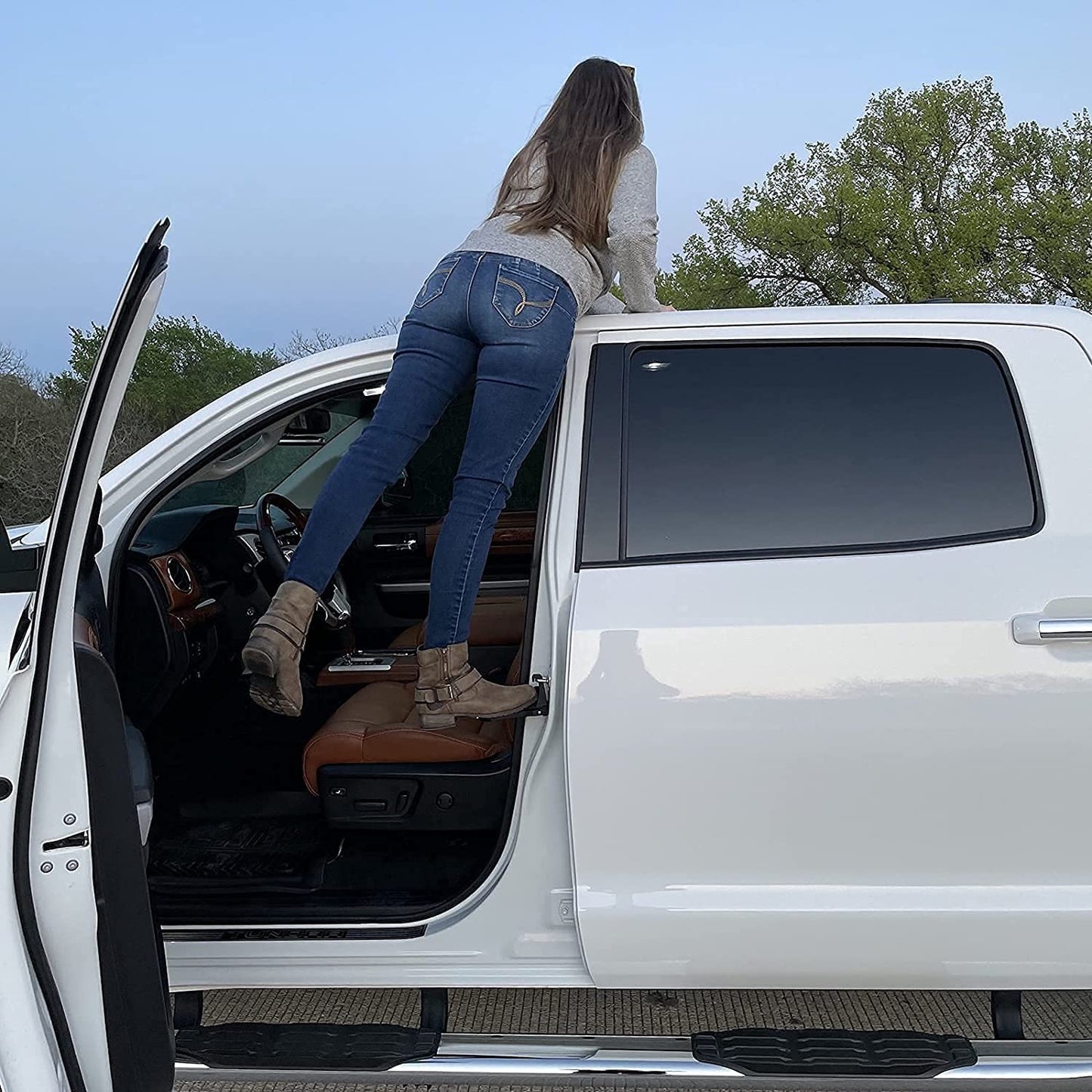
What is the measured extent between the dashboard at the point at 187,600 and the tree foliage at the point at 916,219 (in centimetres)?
2200

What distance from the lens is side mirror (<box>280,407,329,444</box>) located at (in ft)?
9.79

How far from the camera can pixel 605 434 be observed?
2.12 meters

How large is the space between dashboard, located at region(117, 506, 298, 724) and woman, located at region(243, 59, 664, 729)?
2.22 feet

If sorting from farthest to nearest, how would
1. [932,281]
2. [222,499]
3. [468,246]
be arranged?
[932,281] → [222,499] → [468,246]

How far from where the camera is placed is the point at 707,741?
189 cm

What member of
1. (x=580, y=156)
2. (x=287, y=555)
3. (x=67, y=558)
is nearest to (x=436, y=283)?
(x=580, y=156)

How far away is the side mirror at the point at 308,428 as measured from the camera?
117 inches

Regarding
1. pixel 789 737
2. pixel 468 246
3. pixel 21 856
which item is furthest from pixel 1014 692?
pixel 21 856

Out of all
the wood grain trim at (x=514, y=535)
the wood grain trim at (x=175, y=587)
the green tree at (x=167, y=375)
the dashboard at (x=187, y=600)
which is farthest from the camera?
the green tree at (x=167, y=375)

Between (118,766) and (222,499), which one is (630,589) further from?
(222,499)

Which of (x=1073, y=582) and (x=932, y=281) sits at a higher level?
(x=932, y=281)

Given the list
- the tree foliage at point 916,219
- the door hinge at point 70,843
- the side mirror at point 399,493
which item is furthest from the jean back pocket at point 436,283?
the tree foliage at point 916,219

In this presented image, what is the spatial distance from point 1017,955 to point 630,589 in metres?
0.96

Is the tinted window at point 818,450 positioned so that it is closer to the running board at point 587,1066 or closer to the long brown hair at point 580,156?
the long brown hair at point 580,156
